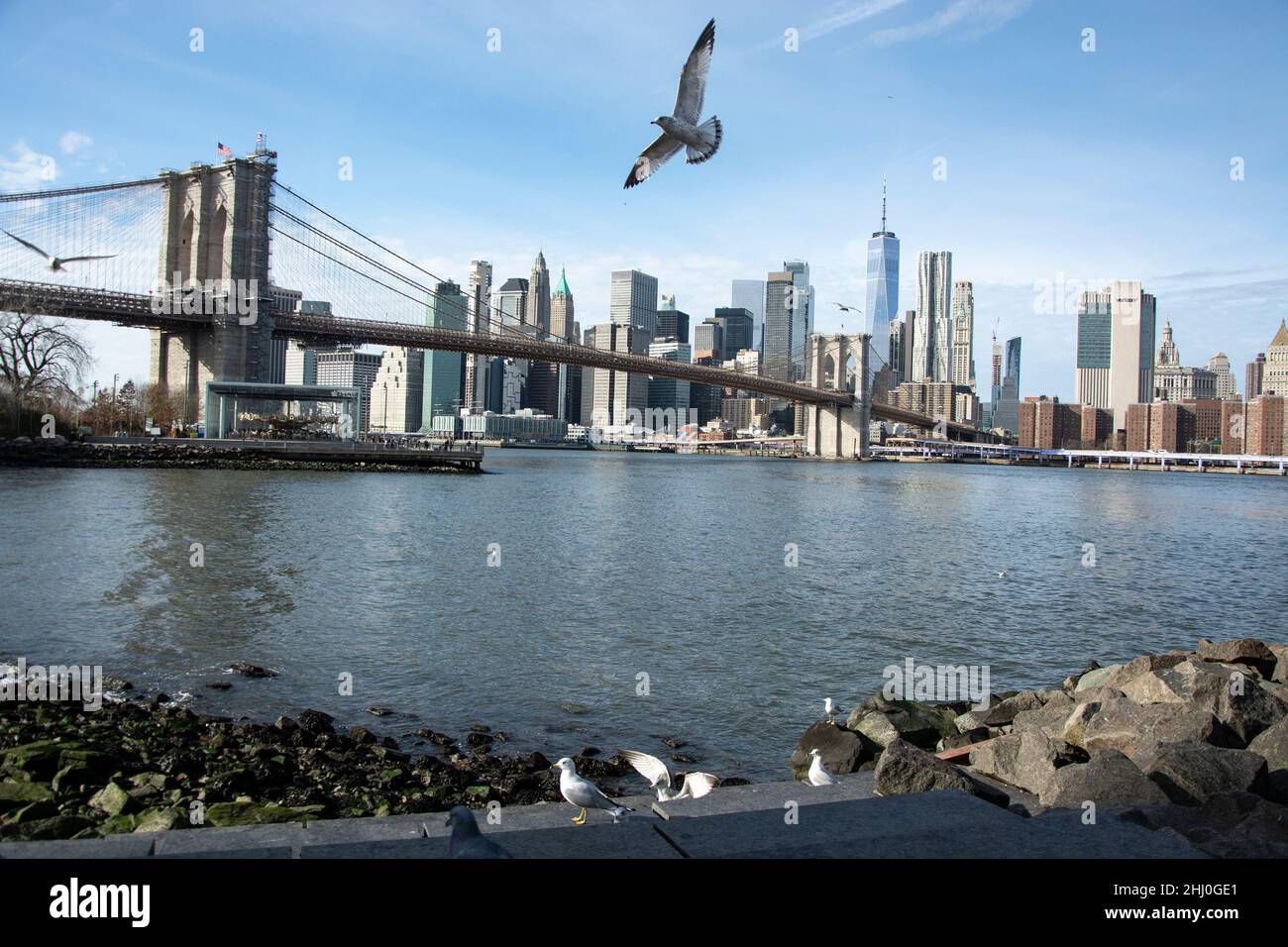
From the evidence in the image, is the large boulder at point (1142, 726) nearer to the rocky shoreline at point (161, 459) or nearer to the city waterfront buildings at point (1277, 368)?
the rocky shoreline at point (161, 459)

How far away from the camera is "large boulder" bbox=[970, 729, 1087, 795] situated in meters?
5.48

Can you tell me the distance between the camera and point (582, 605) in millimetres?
13820

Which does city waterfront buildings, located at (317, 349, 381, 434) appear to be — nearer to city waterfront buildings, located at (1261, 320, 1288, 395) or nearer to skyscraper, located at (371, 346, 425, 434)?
skyscraper, located at (371, 346, 425, 434)

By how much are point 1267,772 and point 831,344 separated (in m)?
93.2

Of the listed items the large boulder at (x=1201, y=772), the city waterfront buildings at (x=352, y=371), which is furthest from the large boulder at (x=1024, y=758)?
the city waterfront buildings at (x=352, y=371)

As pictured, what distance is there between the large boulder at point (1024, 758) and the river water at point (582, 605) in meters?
1.66

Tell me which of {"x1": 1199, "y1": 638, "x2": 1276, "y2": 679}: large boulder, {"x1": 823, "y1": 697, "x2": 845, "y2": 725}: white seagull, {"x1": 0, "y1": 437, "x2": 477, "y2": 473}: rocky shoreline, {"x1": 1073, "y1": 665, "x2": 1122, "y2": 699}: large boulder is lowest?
{"x1": 823, "y1": 697, "x2": 845, "y2": 725}: white seagull

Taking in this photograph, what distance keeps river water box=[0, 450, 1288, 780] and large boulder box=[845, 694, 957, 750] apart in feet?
2.10

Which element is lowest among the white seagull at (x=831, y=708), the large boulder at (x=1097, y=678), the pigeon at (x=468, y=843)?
the white seagull at (x=831, y=708)

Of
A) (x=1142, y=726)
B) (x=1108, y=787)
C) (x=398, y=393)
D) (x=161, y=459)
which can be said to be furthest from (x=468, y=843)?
(x=398, y=393)

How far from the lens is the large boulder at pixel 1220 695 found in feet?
20.1

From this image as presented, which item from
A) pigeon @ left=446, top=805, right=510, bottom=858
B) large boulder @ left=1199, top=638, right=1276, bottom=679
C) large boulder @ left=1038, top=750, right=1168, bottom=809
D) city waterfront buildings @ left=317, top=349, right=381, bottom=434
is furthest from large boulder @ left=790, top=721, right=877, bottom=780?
city waterfront buildings @ left=317, top=349, right=381, bottom=434
